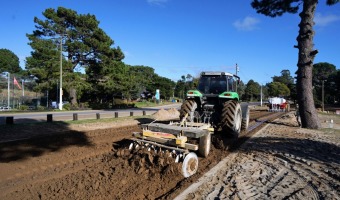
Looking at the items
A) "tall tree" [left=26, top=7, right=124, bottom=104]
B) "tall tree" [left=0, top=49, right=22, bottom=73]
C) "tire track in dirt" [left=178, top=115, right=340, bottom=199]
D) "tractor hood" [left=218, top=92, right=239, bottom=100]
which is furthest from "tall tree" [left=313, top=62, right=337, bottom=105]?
"tall tree" [left=0, top=49, right=22, bottom=73]

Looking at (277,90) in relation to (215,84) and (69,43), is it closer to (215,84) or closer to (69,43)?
(69,43)

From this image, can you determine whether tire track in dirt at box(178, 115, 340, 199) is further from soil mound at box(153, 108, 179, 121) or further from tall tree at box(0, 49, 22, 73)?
tall tree at box(0, 49, 22, 73)

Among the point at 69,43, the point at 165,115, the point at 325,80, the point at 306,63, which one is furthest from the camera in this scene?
the point at 325,80

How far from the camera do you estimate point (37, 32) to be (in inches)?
1357

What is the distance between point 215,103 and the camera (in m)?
11.0

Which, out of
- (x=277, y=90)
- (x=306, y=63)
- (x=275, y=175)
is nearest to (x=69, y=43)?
(x=306, y=63)

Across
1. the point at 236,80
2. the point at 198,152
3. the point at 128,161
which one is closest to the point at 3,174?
the point at 128,161

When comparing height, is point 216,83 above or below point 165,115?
above

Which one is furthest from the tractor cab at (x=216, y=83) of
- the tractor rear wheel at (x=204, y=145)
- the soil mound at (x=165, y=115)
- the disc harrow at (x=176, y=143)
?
the soil mound at (x=165, y=115)

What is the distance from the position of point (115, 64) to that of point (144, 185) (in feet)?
106

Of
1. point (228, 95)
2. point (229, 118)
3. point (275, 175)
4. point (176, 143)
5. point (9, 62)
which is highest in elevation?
point (9, 62)

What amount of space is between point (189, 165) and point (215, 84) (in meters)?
5.41

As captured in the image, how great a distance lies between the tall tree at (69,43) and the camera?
32781mm

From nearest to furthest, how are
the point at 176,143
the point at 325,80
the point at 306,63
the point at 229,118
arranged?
the point at 176,143, the point at 229,118, the point at 306,63, the point at 325,80
